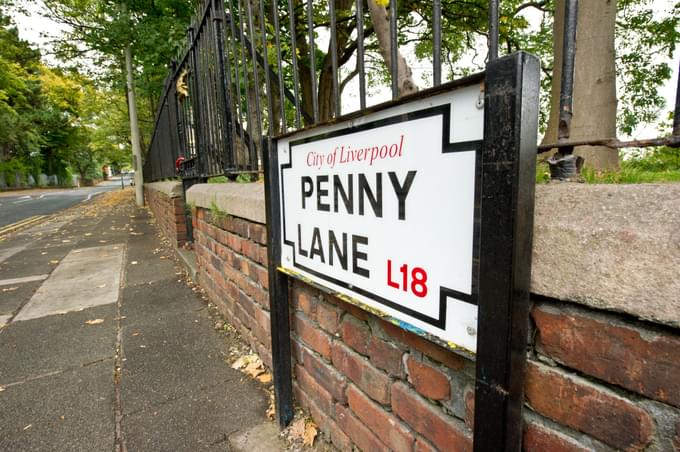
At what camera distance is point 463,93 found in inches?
29.1

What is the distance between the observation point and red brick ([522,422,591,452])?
2.35 feet

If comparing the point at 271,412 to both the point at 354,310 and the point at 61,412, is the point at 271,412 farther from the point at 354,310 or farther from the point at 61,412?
the point at 61,412

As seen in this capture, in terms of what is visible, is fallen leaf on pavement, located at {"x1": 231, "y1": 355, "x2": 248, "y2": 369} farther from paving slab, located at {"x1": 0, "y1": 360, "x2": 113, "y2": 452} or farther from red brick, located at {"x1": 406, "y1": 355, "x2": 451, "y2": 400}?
red brick, located at {"x1": 406, "y1": 355, "x2": 451, "y2": 400}

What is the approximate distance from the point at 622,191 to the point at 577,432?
490mm

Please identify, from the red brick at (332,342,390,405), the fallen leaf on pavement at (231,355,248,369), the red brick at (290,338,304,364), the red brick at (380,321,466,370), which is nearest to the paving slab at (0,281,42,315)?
the fallen leaf on pavement at (231,355,248,369)

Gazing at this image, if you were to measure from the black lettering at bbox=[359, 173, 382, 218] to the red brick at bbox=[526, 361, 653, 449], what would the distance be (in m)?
0.52

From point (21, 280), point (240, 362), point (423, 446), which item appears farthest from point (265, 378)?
point (21, 280)

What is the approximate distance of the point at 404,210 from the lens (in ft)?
Result: 2.96

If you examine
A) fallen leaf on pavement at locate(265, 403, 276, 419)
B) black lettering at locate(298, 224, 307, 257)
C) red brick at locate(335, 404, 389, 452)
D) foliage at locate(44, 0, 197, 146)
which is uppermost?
foliage at locate(44, 0, 197, 146)

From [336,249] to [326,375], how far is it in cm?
65

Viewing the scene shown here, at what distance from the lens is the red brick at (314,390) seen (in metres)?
1.51

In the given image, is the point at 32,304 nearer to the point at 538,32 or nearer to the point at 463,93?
the point at 463,93

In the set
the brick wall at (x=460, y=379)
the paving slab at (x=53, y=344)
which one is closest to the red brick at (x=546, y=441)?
the brick wall at (x=460, y=379)

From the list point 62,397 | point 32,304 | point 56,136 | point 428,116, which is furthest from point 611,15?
point 56,136
